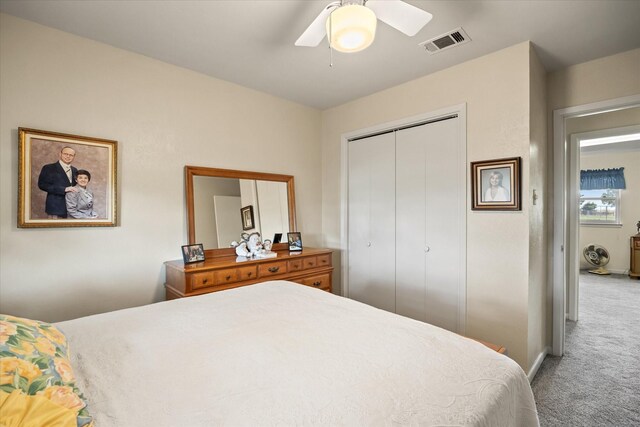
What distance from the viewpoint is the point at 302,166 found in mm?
3676

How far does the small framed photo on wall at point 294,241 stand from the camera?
3.30m

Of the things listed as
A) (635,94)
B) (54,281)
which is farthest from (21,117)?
(635,94)

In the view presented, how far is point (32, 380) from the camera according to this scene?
2.44 ft

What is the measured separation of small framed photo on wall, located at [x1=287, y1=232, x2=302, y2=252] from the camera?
10.8 ft

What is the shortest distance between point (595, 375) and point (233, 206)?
339 cm

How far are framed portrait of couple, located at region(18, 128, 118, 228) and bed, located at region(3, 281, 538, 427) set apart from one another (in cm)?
107

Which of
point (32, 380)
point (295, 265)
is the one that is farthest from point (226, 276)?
point (32, 380)

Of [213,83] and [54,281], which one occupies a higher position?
[213,83]

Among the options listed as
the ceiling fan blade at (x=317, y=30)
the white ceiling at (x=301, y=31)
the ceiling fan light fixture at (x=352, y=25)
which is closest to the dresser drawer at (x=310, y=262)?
the white ceiling at (x=301, y=31)

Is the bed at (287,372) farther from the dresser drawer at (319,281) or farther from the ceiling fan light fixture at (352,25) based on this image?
the dresser drawer at (319,281)

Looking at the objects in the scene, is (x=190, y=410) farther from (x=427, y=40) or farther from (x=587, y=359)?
(x=587, y=359)

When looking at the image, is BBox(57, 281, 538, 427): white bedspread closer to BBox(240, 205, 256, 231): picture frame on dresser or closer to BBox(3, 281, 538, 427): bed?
BBox(3, 281, 538, 427): bed

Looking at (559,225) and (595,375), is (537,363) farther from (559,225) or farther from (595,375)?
(559,225)

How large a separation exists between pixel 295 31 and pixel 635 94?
2.62m
